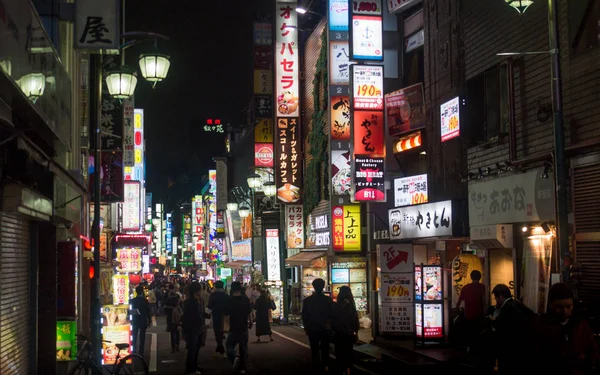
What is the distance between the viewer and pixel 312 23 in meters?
38.8

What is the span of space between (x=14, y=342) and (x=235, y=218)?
144ft

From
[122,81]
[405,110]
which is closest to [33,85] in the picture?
[122,81]

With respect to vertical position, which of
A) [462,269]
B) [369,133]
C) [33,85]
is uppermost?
[369,133]

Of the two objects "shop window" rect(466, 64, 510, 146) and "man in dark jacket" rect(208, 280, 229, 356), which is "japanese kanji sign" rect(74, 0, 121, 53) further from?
"shop window" rect(466, 64, 510, 146)

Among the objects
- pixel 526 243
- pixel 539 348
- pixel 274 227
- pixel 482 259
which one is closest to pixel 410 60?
pixel 482 259

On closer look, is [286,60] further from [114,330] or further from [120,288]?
[114,330]

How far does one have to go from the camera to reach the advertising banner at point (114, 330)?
1762cm

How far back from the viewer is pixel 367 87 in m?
26.4

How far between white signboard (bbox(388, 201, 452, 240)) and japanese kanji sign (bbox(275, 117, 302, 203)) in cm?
1018

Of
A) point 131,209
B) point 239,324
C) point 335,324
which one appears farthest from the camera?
point 131,209

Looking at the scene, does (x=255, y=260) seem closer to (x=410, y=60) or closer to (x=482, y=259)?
(x=410, y=60)

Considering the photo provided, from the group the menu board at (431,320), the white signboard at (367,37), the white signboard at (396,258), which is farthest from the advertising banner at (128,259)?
the menu board at (431,320)

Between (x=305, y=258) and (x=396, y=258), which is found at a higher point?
(x=396, y=258)

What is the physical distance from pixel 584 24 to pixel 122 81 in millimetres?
9625
